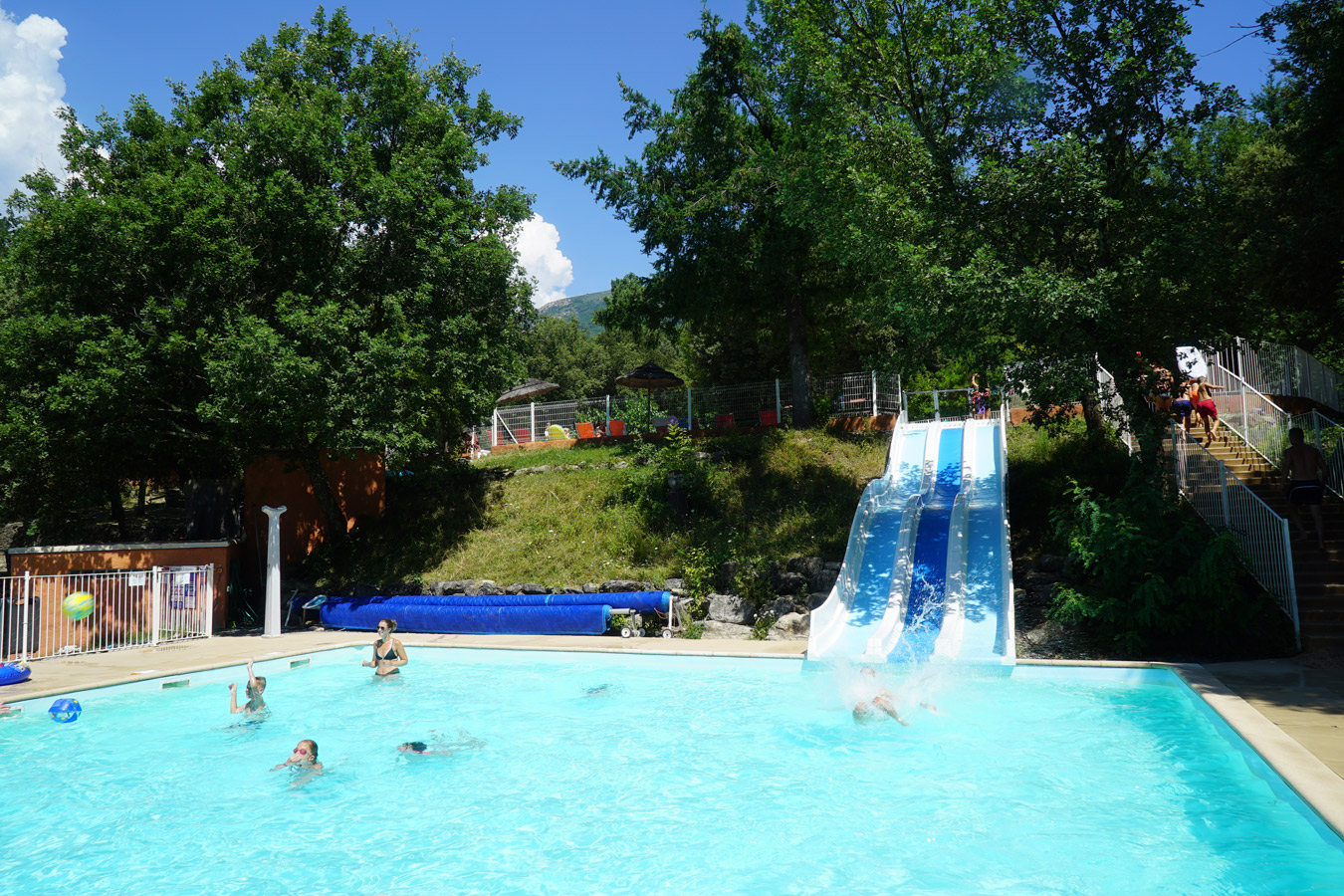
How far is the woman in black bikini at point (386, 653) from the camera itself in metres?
12.3

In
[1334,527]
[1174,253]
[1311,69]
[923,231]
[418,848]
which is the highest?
[1311,69]

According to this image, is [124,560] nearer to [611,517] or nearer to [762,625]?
[611,517]

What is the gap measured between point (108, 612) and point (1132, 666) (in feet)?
56.4

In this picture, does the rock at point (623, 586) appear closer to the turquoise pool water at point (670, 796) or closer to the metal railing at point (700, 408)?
the turquoise pool water at point (670, 796)

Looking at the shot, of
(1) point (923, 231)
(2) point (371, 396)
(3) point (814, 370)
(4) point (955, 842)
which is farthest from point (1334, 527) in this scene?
(3) point (814, 370)

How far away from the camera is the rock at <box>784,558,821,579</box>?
14.4 m

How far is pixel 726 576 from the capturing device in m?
15.1

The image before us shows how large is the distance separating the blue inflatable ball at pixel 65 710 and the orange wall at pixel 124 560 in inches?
214

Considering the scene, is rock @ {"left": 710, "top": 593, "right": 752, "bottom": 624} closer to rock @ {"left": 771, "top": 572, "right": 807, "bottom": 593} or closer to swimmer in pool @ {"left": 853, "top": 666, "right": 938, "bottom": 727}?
rock @ {"left": 771, "top": 572, "right": 807, "bottom": 593}

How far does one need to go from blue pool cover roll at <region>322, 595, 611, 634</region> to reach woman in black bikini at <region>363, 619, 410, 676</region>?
126 inches

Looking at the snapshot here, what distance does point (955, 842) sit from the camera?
6184 mm

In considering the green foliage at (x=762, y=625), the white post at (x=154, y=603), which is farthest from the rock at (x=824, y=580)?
the white post at (x=154, y=603)

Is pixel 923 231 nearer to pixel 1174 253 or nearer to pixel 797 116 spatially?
pixel 1174 253

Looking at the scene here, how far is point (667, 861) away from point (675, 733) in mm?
3201
